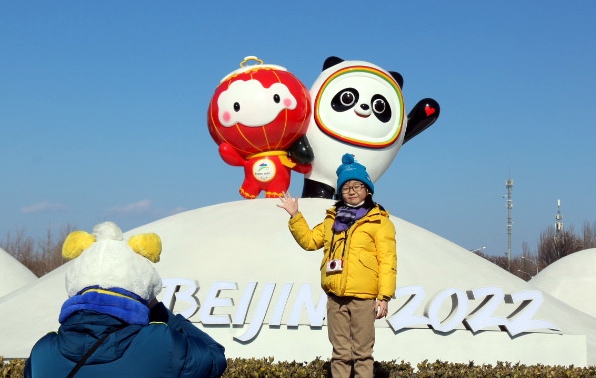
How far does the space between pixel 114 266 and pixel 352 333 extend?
2.74m

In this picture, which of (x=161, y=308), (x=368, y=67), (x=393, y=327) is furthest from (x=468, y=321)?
(x=161, y=308)

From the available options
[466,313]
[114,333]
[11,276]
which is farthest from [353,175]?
[11,276]

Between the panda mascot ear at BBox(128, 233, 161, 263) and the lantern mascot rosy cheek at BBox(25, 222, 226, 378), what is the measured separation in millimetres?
69

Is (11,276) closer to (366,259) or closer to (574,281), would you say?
(574,281)

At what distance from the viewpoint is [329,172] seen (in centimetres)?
1295

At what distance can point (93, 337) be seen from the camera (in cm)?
298

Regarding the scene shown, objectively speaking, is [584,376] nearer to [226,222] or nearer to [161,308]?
[161,308]

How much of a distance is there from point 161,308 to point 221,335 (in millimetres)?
6201

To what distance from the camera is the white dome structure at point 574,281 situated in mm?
17391

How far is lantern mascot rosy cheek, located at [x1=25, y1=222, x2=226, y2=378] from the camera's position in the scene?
298cm

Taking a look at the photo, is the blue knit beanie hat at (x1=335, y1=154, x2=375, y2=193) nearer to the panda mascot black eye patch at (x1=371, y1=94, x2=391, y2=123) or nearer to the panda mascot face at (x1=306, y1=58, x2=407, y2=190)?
the panda mascot face at (x1=306, y1=58, x2=407, y2=190)

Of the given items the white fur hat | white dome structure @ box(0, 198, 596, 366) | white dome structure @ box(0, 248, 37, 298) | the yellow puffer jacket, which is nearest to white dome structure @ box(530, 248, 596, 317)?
white dome structure @ box(0, 198, 596, 366)

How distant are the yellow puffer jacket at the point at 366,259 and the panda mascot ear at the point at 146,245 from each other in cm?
219

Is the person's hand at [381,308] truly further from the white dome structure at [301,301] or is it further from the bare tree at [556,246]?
the bare tree at [556,246]
